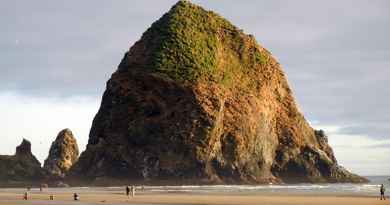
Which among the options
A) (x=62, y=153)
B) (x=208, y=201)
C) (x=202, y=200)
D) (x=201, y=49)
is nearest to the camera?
(x=208, y=201)

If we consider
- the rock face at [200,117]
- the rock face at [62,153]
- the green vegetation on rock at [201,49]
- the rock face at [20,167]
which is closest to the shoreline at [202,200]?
the rock face at [200,117]

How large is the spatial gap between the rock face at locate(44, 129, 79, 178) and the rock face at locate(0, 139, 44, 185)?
7.83 meters

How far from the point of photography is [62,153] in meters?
145

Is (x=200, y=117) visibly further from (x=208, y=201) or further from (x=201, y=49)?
(x=208, y=201)

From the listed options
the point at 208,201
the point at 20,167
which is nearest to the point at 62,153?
the point at 20,167

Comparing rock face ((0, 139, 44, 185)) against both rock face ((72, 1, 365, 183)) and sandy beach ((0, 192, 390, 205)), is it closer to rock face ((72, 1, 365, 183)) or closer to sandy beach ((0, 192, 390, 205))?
rock face ((72, 1, 365, 183))

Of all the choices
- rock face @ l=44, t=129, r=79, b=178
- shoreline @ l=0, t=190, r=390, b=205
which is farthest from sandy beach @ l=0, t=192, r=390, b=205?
rock face @ l=44, t=129, r=79, b=178

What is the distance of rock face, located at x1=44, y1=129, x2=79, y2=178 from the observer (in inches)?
5600

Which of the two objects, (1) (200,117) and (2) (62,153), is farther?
(2) (62,153)

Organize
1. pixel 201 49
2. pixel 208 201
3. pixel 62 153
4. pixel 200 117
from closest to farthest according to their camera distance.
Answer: pixel 208 201 → pixel 200 117 → pixel 201 49 → pixel 62 153

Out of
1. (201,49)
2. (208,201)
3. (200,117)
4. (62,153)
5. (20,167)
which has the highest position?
(201,49)

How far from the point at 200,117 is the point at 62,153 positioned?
45.4m

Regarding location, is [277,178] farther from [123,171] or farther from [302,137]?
[123,171]

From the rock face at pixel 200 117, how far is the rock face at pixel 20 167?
41.3ft
